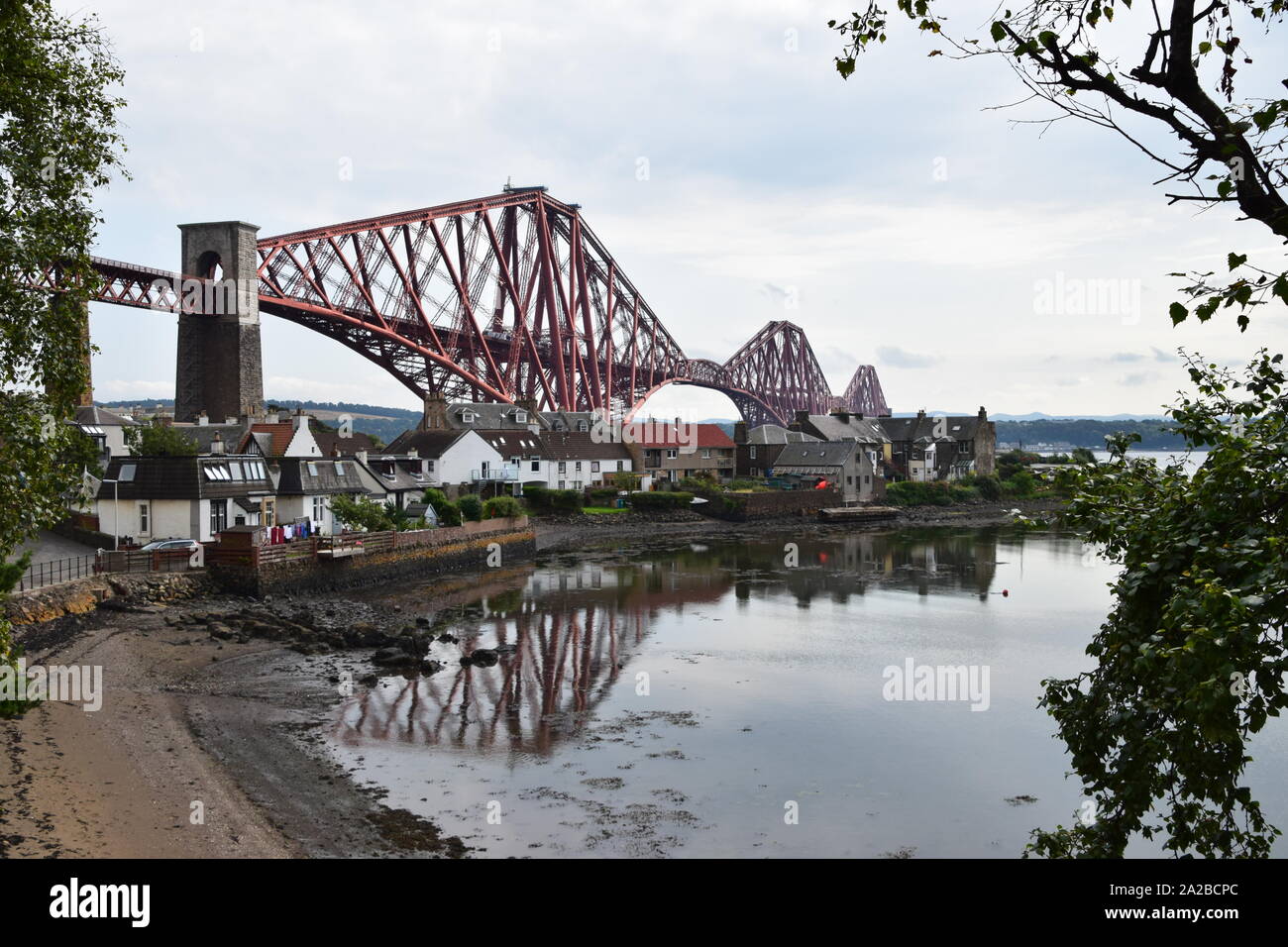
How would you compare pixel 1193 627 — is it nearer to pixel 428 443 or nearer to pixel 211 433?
pixel 211 433

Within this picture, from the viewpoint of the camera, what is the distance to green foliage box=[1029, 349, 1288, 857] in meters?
5.73

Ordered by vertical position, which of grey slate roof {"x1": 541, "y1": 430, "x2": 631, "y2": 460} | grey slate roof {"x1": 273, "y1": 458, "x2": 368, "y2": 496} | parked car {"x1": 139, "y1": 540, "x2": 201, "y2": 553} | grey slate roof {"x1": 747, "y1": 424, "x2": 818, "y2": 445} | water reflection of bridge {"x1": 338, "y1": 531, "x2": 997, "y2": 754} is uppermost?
grey slate roof {"x1": 747, "y1": 424, "x2": 818, "y2": 445}

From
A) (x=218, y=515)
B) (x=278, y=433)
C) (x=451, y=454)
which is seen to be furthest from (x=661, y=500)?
(x=218, y=515)

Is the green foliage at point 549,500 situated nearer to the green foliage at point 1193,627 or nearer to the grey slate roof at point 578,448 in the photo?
the grey slate roof at point 578,448

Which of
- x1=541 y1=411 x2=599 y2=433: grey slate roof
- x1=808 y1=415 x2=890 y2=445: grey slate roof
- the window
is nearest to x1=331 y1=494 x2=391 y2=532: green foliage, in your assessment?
the window

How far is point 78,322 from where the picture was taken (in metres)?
11.6

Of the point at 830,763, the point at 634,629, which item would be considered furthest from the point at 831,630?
the point at 830,763

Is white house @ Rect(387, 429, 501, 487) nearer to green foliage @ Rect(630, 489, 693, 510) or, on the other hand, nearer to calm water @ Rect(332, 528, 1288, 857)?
green foliage @ Rect(630, 489, 693, 510)

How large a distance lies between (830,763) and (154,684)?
51.8ft

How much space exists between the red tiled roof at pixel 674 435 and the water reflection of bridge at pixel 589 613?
17849 millimetres

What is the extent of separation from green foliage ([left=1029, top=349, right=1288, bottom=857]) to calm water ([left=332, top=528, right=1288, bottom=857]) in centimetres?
933

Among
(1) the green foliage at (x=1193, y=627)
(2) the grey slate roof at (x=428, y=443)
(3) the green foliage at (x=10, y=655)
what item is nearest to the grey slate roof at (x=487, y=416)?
(2) the grey slate roof at (x=428, y=443)

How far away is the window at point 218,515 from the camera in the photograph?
3872 centimetres
